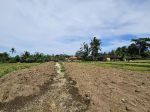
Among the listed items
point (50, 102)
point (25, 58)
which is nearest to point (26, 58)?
point (25, 58)

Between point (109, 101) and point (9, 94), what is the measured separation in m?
8.98

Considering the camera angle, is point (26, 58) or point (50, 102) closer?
point (50, 102)

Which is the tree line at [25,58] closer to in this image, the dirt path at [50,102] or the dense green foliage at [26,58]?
the dense green foliage at [26,58]

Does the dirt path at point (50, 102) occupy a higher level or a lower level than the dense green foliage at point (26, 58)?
lower

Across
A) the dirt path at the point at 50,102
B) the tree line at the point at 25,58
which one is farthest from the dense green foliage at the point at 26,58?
the dirt path at the point at 50,102

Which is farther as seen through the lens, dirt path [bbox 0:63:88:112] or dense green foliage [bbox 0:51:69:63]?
dense green foliage [bbox 0:51:69:63]

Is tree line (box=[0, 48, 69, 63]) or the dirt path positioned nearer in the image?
the dirt path

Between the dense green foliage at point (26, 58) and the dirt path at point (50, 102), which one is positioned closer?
the dirt path at point (50, 102)

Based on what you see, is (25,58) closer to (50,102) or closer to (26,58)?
(26,58)

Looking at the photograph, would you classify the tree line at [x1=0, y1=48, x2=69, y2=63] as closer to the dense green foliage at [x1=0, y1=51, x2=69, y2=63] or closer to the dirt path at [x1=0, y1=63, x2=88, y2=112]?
the dense green foliage at [x1=0, y1=51, x2=69, y2=63]

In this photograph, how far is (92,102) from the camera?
14969 millimetres

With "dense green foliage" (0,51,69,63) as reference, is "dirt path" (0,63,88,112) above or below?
below

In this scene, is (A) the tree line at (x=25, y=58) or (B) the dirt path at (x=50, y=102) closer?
(B) the dirt path at (x=50, y=102)

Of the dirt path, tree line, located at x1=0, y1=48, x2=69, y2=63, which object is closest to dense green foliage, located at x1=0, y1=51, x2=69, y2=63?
tree line, located at x1=0, y1=48, x2=69, y2=63
